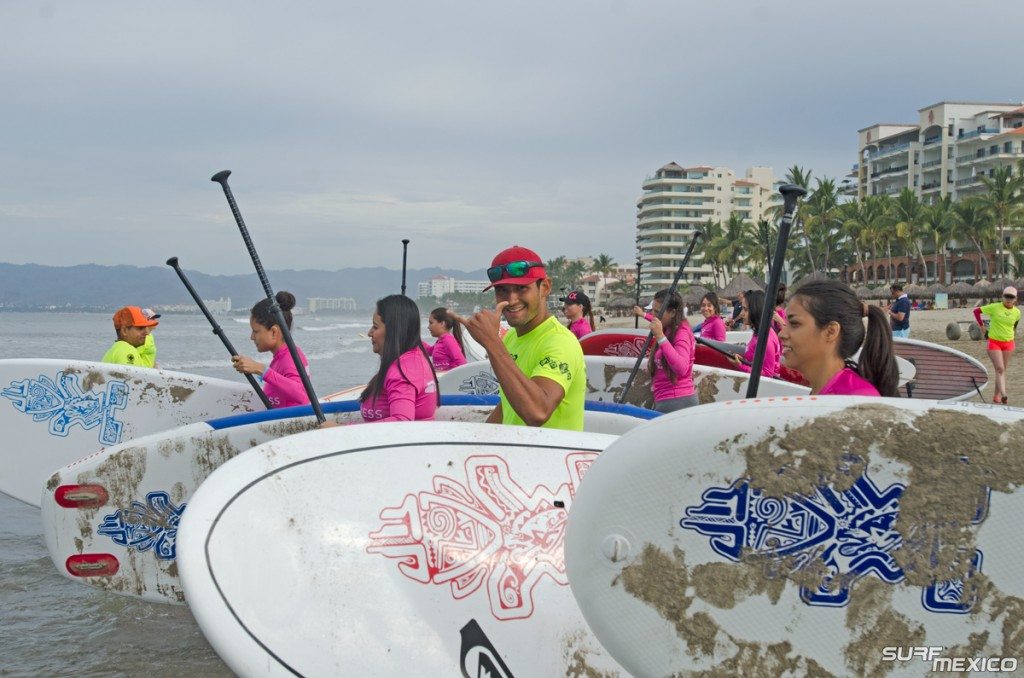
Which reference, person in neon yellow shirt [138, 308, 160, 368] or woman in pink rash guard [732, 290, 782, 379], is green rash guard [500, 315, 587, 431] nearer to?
woman in pink rash guard [732, 290, 782, 379]

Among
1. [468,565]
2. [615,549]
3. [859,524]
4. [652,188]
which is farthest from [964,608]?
[652,188]

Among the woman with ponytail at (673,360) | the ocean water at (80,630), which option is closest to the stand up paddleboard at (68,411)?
the ocean water at (80,630)

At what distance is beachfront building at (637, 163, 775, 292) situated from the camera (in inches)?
4466

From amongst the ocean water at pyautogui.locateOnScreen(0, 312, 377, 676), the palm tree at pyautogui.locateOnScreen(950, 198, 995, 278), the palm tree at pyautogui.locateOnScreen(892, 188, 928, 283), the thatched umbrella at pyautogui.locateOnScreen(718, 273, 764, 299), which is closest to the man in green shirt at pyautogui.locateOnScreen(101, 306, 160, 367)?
the ocean water at pyautogui.locateOnScreen(0, 312, 377, 676)

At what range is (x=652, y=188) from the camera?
116 meters

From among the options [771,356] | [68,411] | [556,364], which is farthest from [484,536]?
[771,356]

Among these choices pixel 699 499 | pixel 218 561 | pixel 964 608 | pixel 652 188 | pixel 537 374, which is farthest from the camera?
pixel 652 188

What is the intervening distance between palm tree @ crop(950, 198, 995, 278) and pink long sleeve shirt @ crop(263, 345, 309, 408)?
6363cm

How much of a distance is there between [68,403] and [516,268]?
13.2ft

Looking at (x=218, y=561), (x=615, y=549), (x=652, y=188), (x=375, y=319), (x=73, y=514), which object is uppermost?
(x=652, y=188)

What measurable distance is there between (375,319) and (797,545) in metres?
2.44

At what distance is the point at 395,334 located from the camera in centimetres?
396

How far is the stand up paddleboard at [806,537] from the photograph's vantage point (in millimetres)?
1937

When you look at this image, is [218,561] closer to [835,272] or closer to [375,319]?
[375,319]
